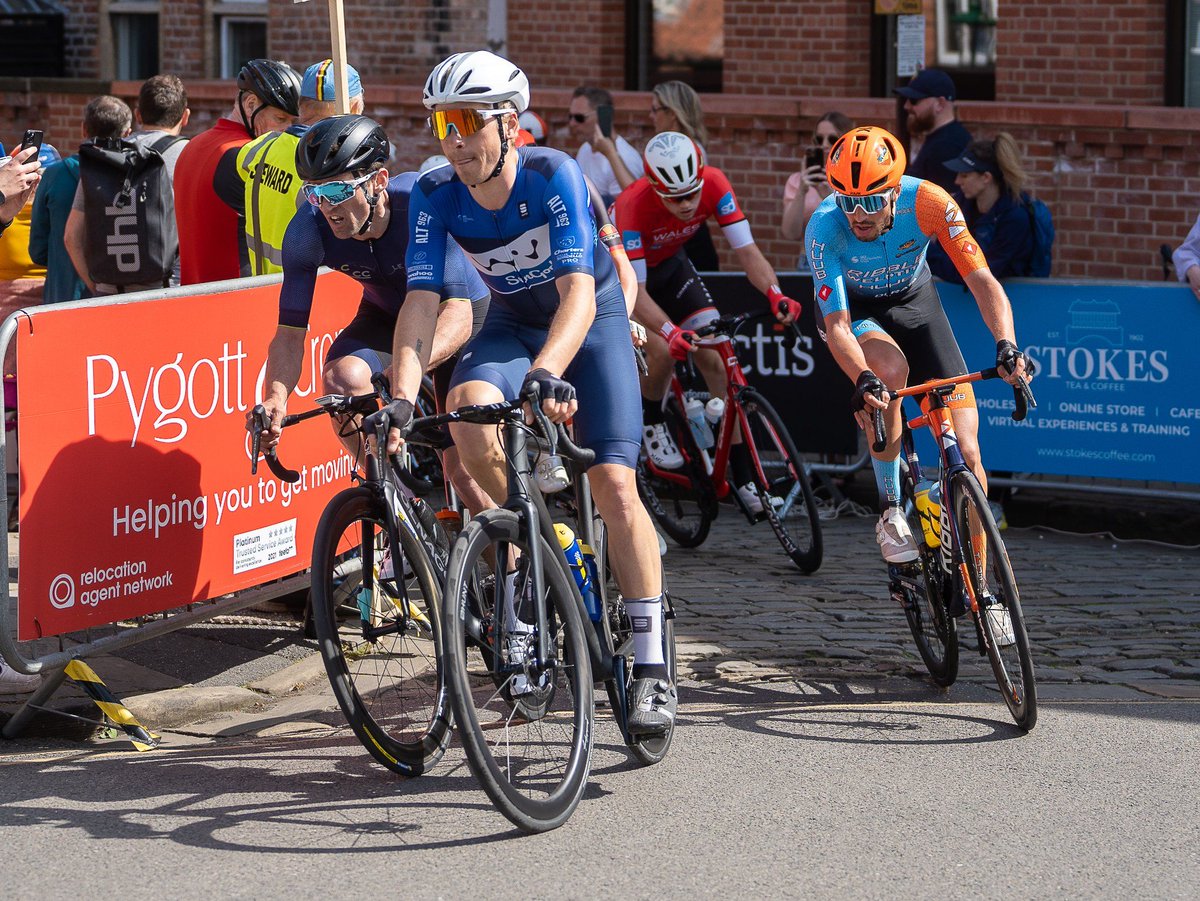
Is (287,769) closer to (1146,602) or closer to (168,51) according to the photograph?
(1146,602)

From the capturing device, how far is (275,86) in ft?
26.1

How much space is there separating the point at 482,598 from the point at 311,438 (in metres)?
2.45

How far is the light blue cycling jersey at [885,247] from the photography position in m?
6.72

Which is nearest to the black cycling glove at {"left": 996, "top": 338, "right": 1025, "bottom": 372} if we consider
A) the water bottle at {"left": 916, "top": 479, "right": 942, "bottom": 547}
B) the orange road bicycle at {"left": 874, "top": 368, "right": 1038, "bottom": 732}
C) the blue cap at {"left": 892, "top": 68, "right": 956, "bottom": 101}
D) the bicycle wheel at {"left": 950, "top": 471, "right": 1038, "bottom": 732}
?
the orange road bicycle at {"left": 874, "top": 368, "right": 1038, "bottom": 732}

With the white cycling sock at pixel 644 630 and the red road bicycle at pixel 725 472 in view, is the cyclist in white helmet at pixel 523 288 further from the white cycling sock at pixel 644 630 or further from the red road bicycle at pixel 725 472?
the red road bicycle at pixel 725 472

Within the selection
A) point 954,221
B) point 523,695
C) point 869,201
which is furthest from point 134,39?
point 523,695

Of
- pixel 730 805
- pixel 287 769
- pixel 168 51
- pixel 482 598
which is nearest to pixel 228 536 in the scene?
pixel 287 769

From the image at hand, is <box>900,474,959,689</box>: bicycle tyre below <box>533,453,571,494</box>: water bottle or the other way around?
below

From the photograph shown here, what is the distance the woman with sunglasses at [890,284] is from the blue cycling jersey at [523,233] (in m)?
1.27

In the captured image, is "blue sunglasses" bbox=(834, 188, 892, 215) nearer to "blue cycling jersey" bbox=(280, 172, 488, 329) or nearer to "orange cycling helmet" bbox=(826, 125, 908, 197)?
"orange cycling helmet" bbox=(826, 125, 908, 197)

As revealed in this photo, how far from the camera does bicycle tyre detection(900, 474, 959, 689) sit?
655cm

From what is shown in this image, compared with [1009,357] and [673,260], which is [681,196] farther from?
[1009,357]

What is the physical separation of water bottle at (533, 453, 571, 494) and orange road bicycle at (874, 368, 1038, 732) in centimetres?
140

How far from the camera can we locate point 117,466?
20.2 feet
